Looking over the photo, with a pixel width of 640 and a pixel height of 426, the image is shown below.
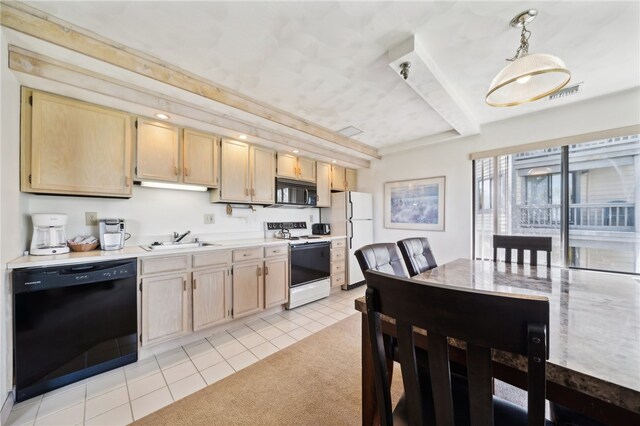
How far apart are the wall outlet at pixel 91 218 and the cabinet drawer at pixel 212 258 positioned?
0.99m

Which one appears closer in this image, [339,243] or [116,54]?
[116,54]

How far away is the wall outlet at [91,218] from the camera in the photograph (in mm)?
2344

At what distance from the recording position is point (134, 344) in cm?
210

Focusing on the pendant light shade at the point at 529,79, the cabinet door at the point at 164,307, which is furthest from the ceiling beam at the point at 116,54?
the pendant light shade at the point at 529,79

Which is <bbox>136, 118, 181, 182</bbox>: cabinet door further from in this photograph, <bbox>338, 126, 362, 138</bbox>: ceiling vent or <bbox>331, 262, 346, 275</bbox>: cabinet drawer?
<bbox>331, 262, 346, 275</bbox>: cabinet drawer

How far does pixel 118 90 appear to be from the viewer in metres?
2.01

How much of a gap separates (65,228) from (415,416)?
3.03m

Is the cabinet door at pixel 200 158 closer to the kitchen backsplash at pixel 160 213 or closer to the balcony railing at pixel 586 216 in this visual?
the kitchen backsplash at pixel 160 213

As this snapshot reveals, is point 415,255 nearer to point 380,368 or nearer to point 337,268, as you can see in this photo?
point 380,368

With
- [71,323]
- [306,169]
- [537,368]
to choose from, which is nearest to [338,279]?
[306,169]

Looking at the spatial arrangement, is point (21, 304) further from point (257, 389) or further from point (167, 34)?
point (167, 34)

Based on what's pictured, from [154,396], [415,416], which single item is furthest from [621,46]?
[154,396]

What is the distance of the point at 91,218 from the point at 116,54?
5.03 feet

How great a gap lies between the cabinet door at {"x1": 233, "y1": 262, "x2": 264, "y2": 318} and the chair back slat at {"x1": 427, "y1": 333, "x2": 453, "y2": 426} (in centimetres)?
246
